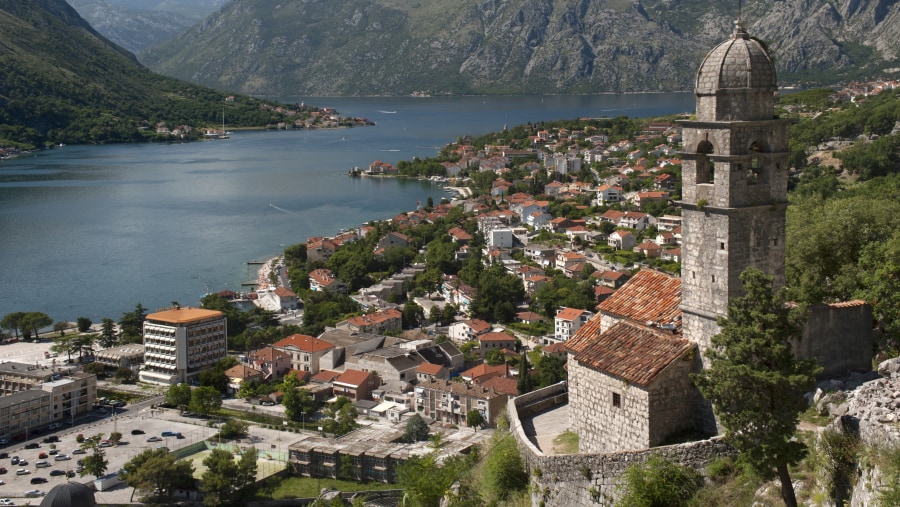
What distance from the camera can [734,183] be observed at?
841 centimetres

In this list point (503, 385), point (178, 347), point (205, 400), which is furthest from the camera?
point (178, 347)

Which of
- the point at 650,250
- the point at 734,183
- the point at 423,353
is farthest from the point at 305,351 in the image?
the point at 734,183

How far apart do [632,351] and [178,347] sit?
24.8 m

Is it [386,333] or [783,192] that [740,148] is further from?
[386,333]

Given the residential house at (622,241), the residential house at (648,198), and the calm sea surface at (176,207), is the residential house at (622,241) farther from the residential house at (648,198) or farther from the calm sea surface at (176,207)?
the calm sea surface at (176,207)

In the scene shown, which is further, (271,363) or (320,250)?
(320,250)

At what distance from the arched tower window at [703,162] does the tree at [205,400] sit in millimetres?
21107

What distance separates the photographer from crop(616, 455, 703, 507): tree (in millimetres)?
7731

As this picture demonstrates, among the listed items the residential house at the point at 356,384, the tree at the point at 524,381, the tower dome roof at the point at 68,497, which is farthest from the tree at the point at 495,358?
the tower dome roof at the point at 68,497

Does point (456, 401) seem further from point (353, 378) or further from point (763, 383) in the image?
point (763, 383)

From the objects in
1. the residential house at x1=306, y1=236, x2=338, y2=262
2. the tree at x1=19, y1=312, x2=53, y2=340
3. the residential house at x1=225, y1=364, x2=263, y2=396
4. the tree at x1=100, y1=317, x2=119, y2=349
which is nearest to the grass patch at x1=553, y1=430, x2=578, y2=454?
the residential house at x1=225, y1=364, x2=263, y2=396

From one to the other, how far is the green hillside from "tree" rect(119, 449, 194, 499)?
328ft

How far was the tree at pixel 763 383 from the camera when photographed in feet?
23.0

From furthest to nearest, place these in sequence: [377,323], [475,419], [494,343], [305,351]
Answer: [377,323]
[494,343]
[305,351]
[475,419]
